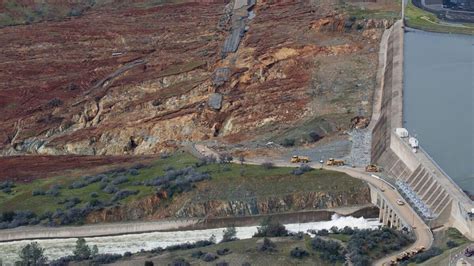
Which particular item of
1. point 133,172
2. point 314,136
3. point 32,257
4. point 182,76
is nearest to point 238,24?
point 182,76

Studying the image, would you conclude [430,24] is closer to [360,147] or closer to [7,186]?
[360,147]

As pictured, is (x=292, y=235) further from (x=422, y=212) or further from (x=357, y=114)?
(x=357, y=114)

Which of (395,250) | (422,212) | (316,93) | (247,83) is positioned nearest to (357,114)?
(316,93)

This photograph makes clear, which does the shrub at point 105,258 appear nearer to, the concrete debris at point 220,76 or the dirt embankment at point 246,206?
the dirt embankment at point 246,206

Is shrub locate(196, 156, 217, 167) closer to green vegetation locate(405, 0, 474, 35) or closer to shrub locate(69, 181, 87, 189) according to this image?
shrub locate(69, 181, 87, 189)

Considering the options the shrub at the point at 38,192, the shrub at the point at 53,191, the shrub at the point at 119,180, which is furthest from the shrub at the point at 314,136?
the shrub at the point at 38,192
